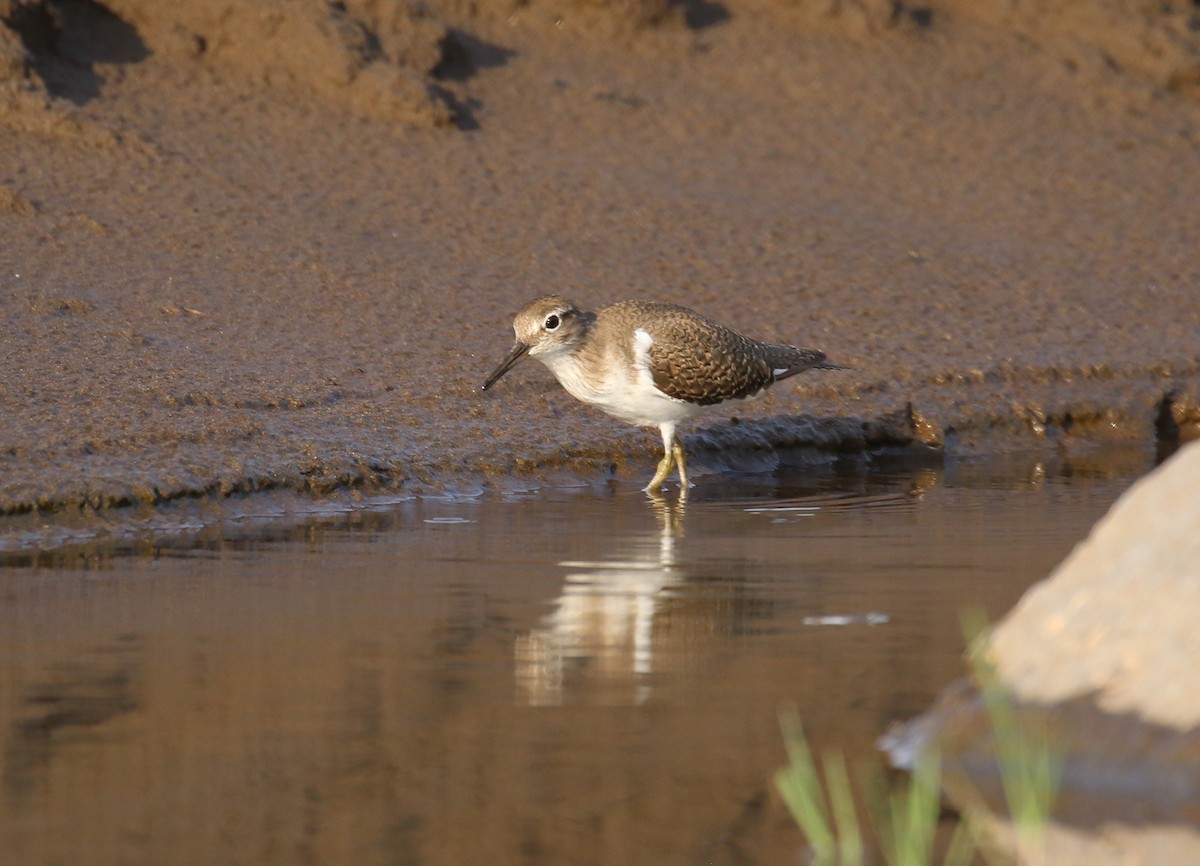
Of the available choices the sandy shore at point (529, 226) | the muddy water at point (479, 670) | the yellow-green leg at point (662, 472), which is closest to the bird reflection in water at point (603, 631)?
the muddy water at point (479, 670)

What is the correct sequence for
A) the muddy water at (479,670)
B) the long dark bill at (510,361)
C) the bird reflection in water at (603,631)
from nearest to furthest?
1. the muddy water at (479,670)
2. the bird reflection in water at (603,631)
3. the long dark bill at (510,361)

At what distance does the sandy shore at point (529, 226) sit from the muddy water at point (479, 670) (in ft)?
3.41

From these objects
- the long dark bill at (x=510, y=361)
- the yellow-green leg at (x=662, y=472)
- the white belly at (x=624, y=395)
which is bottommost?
the yellow-green leg at (x=662, y=472)

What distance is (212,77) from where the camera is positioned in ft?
37.7

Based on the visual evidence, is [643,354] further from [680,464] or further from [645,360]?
[680,464]

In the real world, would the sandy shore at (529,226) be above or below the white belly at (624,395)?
above

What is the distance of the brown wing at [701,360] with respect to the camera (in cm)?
834

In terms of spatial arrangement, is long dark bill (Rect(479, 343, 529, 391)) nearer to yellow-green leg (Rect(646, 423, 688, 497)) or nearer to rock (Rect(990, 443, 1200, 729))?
yellow-green leg (Rect(646, 423, 688, 497))

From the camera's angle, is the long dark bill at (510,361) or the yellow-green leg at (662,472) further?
the long dark bill at (510,361)

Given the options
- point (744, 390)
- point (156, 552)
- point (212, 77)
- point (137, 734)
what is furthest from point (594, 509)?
point (212, 77)

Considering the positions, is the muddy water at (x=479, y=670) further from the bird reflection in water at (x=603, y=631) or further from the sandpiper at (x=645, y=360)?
the sandpiper at (x=645, y=360)

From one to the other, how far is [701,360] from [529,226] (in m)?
2.55

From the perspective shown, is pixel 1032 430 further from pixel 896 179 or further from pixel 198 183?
pixel 198 183

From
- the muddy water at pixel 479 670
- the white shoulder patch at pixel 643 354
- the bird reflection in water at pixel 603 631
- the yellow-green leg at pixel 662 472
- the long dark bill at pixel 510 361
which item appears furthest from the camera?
the long dark bill at pixel 510 361
